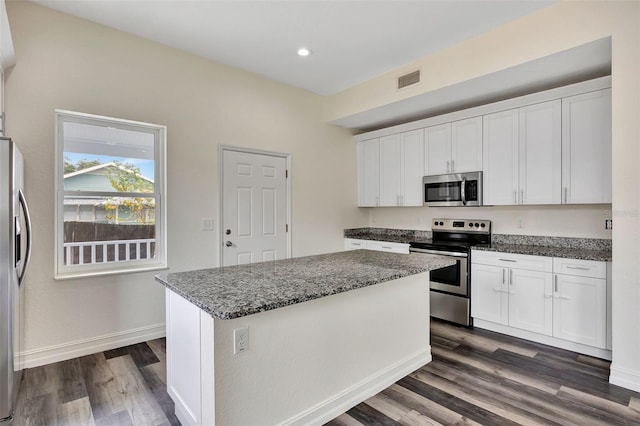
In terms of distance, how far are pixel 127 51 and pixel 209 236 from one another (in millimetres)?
1910

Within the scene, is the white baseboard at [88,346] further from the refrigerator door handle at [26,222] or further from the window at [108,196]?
the refrigerator door handle at [26,222]

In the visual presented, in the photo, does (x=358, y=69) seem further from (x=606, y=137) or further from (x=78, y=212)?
(x=78, y=212)

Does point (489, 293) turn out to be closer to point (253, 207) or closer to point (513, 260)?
point (513, 260)

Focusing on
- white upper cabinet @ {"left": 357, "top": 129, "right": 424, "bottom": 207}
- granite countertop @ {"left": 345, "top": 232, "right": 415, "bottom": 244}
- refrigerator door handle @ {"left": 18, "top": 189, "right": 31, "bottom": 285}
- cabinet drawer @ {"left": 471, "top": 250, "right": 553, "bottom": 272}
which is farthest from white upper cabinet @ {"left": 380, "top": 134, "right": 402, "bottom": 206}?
refrigerator door handle @ {"left": 18, "top": 189, "right": 31, "bottom": 285}

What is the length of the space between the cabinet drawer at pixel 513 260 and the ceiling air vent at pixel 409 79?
1.93 metres

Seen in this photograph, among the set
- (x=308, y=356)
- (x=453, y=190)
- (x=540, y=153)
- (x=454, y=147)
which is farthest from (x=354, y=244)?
(x=308, y=356)

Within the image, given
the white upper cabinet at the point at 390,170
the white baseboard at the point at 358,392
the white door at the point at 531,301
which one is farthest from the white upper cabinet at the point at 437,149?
the white baseboard at the point at 358,392

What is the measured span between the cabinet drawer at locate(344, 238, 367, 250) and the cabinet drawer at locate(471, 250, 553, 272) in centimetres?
162

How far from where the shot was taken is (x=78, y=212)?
2.91 metres

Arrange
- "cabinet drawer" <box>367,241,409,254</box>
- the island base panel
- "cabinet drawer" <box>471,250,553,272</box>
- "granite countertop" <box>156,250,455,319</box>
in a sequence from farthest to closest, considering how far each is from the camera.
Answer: "cabinet drawer" <box>367,241,409,254</box> → "cabinet drawer" <box>471,250,553,272</box> → the island base panel → "granite countertop" <box>156,250,455,319</box>

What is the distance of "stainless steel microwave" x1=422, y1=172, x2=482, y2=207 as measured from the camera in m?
3.75

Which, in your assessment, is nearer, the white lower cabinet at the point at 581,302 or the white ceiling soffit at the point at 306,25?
the white ceiling soffit at the point at 306,25

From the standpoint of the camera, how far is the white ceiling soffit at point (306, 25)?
2629 mm

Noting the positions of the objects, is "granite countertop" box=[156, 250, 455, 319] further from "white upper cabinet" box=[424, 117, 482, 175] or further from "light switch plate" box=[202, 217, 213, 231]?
"white upper cabinet" box=[424, 117, 482, 175]
